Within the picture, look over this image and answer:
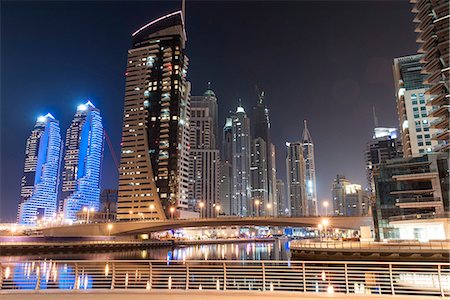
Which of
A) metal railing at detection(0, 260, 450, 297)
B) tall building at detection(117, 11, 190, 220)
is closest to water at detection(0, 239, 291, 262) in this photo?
metal railing at detection(0, 260, 450, 297)

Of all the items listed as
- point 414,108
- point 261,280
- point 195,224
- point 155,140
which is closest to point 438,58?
point 414,108

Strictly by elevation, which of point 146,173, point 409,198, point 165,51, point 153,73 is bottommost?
point 409,198

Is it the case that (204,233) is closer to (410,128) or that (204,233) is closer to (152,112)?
(152,112)

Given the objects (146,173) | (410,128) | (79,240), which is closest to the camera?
(79,240)

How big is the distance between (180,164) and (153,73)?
5277 cm

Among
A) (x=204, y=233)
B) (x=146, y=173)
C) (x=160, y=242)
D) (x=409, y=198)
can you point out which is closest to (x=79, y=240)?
(x=160, y=242)

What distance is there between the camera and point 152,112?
18762cm

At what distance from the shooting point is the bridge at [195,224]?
88.6 meters

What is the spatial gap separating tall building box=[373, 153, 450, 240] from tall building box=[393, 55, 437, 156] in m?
71.2

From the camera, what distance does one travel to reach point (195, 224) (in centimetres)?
10650

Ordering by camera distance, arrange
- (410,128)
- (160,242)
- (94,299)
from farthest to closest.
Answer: (410,128)
(160,242)
(94,299)

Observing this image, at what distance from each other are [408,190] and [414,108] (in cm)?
8342

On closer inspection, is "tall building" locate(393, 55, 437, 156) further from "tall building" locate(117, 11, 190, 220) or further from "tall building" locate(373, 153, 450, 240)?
"tall building" locate(117, 11, 190, 220)

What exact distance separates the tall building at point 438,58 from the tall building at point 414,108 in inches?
2386
